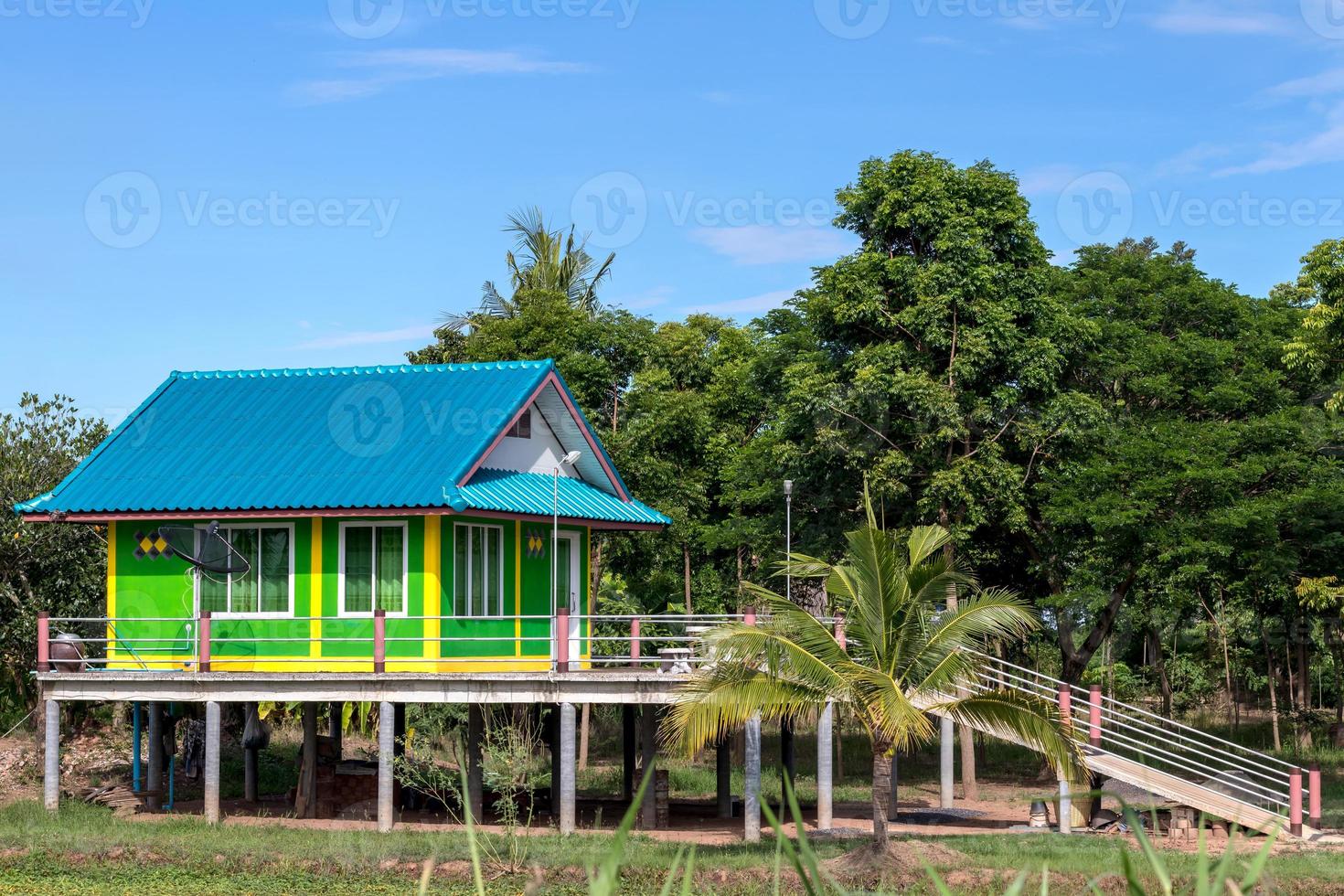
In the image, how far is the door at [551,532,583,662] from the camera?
84.6 ft

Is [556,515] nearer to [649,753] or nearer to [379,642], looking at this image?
[379,642]

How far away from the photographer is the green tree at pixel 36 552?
1232 inches

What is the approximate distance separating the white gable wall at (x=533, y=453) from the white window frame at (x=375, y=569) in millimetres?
1752

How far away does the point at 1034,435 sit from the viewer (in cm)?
2780

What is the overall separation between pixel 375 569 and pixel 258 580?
2.10m

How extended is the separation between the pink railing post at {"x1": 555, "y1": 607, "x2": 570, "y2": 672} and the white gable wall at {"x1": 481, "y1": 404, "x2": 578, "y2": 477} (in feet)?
9.86

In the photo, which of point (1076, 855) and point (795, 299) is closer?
point (1076, 855)

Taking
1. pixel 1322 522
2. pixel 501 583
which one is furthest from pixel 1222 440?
pixel 501 583

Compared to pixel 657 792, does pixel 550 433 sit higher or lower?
higher

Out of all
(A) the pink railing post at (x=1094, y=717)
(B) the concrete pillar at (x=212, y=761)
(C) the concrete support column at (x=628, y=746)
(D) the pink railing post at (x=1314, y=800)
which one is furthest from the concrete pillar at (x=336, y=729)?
(D) the pink railing post at (x=1314, y=800)

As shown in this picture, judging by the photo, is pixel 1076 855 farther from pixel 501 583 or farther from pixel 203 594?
pixel 203 594

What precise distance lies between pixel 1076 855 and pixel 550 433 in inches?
459

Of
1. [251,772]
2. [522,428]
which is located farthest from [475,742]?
A: [251,772]

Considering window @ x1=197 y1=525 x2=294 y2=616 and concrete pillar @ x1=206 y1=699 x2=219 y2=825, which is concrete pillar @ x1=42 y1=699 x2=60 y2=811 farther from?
Answer: window @ x1=197 y1=525 x2=294 y2=616
